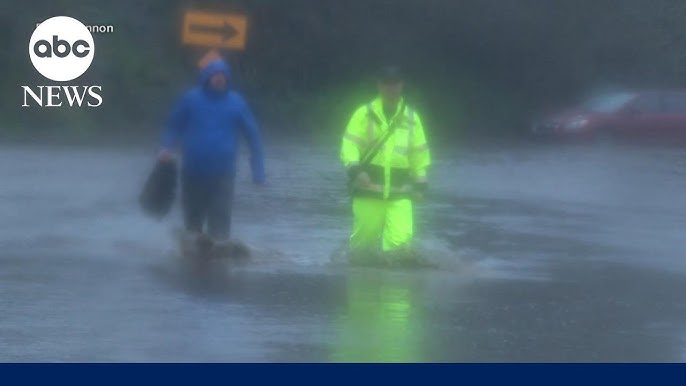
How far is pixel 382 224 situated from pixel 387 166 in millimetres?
433

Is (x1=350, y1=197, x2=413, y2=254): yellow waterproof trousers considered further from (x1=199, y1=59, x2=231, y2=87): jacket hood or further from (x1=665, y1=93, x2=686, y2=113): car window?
(x1=665, y1=93, x2=686, y2=113): car window

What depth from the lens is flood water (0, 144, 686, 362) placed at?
948 centimetres

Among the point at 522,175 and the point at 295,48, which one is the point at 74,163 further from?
the point at 295,48

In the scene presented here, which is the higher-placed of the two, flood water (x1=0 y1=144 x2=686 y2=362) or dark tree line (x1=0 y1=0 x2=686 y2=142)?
dark tree line (x1=0 y1=0 x2=686 y2=142)

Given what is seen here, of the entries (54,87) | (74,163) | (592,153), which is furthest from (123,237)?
(54,87)

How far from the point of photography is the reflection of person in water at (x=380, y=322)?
30.1 feet

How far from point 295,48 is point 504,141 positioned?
569cm

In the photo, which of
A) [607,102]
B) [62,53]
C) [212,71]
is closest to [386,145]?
[212,71]

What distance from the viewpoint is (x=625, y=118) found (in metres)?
33.4

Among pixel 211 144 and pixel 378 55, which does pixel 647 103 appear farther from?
pixel 211 144

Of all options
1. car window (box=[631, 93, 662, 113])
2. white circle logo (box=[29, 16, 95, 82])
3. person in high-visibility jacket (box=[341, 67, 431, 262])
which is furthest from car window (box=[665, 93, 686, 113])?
person in high-visibility jacket (box=[341, 67, 431, 262])

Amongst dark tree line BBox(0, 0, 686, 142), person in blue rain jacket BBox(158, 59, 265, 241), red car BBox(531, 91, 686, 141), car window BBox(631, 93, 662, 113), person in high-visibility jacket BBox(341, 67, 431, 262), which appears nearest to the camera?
person in high-visibility jacket BBox(341, 67, 431, 262)

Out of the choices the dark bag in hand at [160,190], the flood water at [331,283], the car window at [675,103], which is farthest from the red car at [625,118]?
the dark bag in hand at [160,190]

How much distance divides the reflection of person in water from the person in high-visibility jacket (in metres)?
0.36
